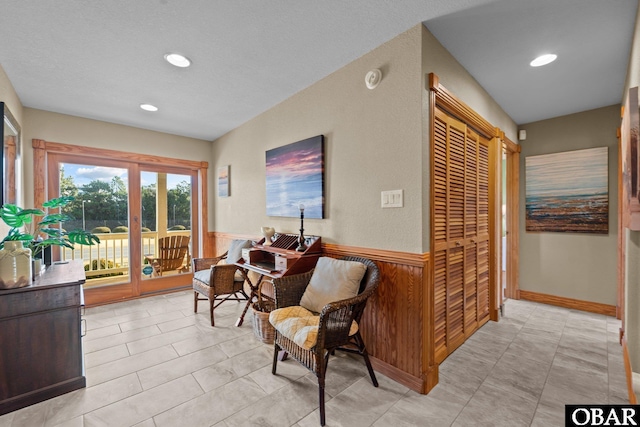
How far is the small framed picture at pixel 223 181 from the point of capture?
14.2 feet

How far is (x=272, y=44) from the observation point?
2.12 m

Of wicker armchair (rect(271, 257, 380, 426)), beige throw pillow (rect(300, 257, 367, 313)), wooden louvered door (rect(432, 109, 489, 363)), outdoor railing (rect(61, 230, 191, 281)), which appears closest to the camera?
wicker armchair (rect(271, 257, 380, 426))

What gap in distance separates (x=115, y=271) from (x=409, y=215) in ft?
13.8

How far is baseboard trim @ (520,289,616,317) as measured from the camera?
3.31m

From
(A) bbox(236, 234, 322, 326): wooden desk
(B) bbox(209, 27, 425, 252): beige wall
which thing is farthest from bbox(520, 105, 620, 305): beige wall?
(A) bbox(236, 234, 322, 326): wooden desk

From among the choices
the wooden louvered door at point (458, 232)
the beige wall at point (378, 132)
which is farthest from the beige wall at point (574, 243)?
the wooden louvered door at point (458, 232)

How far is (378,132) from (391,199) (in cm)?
54

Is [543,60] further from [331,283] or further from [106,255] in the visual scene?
[106,255]

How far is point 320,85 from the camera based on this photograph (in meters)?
2.68

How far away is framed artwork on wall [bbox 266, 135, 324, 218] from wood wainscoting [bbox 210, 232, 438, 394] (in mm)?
755

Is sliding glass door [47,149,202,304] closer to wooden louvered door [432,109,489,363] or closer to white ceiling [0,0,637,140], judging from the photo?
white ceiling [0,0,637,140]

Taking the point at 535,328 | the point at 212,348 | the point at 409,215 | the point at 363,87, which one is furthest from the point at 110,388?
the point at 535,328

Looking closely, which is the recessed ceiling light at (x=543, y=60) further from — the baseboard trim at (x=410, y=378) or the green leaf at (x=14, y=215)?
the green leaf at (x=14, y=215)

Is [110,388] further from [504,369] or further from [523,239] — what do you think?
[523,239]
